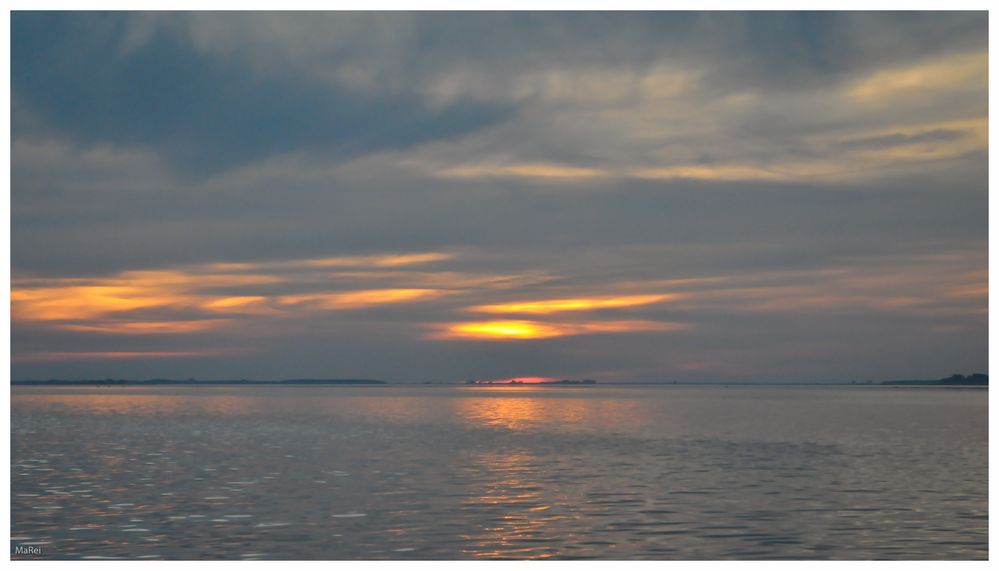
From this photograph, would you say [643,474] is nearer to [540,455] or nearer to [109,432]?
[540,455]

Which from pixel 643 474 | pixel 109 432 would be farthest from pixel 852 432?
pixel 109 432

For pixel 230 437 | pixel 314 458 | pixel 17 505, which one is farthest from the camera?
pixel 230 437

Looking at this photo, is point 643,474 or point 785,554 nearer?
point 785,554

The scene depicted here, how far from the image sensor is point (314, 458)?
209 feet

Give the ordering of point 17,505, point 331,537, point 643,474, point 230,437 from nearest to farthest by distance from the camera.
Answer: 1. point 331,537
2. point 17,505
3. point 643,474
4. point 230,437

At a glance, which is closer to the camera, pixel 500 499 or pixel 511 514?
pixel 511 514

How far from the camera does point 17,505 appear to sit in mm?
41031

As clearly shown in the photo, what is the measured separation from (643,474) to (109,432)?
5737cm

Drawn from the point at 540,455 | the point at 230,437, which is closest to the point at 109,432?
the point at 230,437

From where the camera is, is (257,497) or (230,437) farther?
(230,437)

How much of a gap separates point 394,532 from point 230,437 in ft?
177
